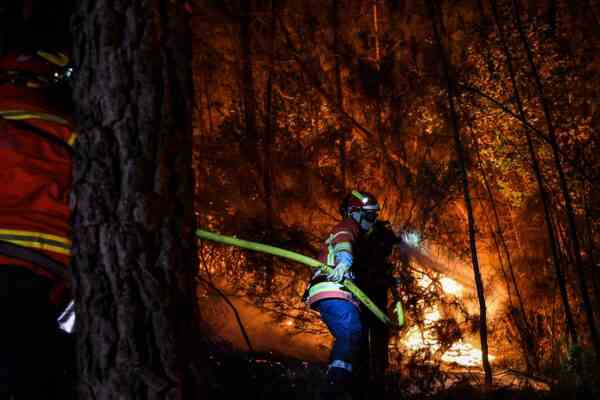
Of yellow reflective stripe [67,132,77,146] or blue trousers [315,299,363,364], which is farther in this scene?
blue trousers [315,299,363,364]

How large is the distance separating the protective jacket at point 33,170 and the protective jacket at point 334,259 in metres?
2.91

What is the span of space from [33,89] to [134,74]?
19.3 inches

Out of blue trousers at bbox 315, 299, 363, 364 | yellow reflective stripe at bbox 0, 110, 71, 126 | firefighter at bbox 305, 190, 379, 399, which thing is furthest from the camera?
blue trousers at bbox 315, 299, 363, 364

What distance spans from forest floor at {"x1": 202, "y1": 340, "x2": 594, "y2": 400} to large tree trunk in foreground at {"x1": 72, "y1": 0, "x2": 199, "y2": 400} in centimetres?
268

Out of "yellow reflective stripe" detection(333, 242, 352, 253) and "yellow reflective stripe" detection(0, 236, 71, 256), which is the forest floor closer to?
"yellow reflective stripe" detection(333, 242, 352, 253)

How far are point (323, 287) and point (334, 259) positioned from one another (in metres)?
0.30

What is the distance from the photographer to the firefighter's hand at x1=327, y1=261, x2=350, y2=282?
4.15 metres

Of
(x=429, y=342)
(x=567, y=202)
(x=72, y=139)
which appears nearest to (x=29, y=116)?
(x=72, y=139)

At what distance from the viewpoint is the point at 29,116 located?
1760 millimetres

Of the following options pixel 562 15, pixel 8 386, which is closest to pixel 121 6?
pixel 8 386

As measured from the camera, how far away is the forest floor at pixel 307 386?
4375mm

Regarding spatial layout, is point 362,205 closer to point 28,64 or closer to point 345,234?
point 345,234

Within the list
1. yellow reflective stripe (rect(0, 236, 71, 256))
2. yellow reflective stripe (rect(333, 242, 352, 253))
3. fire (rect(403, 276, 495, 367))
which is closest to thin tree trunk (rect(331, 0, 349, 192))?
fire (rect(403, 276, 495, 367))

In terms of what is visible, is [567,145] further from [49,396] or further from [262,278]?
[49,396]
